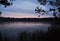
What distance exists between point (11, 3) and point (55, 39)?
9.16 ft

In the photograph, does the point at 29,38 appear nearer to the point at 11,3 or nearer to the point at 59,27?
the point at 11,3

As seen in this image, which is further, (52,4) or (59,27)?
(59,27)

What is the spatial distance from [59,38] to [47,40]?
658mm

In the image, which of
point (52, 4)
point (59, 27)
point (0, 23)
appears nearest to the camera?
point (52, 4)

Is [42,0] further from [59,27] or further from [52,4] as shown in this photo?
[59,27]

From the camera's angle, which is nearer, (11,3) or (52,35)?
(11,3)

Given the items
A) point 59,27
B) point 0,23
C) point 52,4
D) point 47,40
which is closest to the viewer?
point 47,40

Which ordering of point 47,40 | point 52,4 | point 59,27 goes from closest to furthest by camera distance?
point 47,40 < point 52,4 < point 59,27

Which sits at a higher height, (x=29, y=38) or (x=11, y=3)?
(x=11, y=3)

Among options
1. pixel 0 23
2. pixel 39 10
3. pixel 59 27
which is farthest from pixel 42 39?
pixel 0 23

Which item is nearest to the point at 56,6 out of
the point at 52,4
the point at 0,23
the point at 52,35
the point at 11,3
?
the point at 52,4

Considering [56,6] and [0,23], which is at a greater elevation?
[56,6]

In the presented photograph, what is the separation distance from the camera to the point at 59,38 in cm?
1177

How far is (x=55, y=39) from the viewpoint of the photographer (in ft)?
38.0
